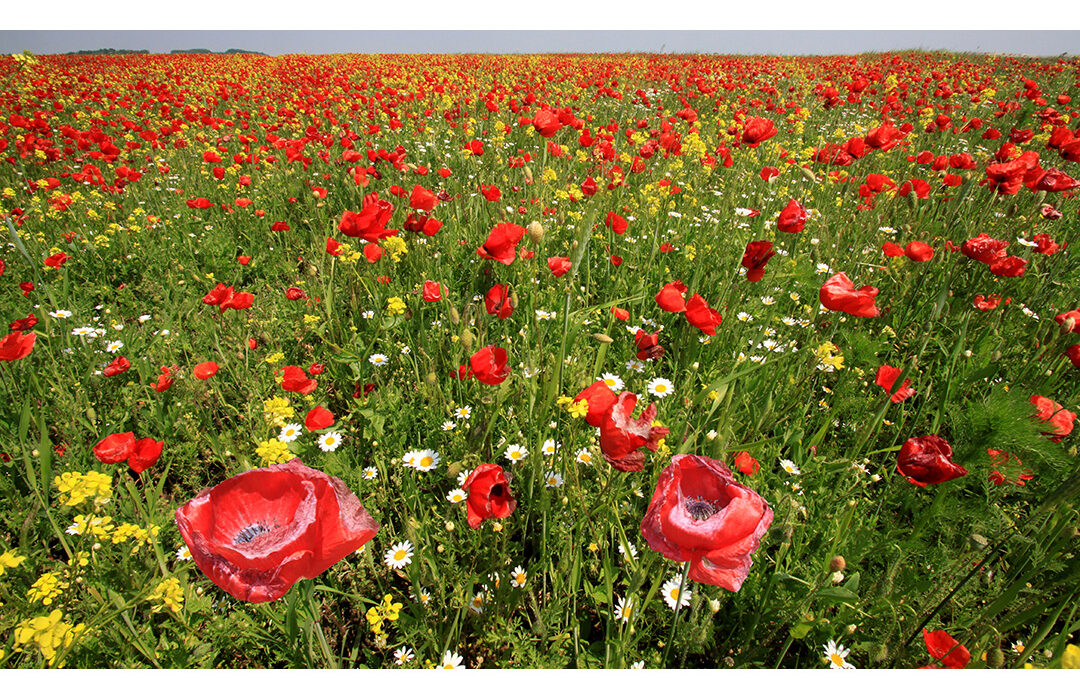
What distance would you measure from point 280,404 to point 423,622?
0.87 metres

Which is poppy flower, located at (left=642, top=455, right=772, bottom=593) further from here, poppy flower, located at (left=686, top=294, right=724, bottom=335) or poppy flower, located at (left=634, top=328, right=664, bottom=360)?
poppy flower, located at (left=634, top=328, right=664, bottom=360)

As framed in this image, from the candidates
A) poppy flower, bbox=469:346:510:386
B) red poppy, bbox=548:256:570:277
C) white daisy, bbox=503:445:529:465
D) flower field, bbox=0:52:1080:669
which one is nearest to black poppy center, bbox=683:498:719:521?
flower field, bbox=0:52:1080:669

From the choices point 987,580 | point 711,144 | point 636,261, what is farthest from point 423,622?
point 711,144

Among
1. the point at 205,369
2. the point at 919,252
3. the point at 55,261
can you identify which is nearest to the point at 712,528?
the point at 205,369

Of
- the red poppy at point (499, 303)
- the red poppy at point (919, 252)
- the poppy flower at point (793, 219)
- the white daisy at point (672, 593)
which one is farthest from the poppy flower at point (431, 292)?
the red poppy at point (919, 252)

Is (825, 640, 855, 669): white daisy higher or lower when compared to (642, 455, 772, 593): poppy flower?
lower

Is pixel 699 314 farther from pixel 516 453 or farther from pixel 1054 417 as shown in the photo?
pixel 1054 417

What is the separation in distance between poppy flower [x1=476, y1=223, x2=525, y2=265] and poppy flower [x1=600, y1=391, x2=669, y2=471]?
A: 1.01 meters

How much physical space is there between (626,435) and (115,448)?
163 cm

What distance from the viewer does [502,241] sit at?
2004 mm

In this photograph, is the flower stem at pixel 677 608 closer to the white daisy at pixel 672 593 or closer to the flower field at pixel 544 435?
the flower field at pixel 544 435

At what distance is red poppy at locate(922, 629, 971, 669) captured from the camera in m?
1.11

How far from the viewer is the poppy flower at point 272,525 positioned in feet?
2.69

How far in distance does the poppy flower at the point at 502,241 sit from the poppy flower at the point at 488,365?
576 millimetres
